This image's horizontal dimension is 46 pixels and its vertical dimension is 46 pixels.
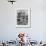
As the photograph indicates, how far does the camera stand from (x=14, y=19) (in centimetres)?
488

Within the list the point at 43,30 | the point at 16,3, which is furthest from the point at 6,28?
the point at 43,30

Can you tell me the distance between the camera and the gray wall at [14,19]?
486 centimetres

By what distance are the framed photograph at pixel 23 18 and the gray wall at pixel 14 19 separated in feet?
0.36

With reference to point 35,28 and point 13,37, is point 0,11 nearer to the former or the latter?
point 13,37

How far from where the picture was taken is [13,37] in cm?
486

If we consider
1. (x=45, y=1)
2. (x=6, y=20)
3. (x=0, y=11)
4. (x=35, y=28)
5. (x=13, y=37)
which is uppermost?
(x=45, y=1)

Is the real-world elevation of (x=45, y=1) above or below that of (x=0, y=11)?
above

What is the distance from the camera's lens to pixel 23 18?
493 centimetres

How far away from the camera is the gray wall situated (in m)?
4.86

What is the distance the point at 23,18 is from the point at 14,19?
333 mm

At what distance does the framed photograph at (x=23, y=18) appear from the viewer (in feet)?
16.0

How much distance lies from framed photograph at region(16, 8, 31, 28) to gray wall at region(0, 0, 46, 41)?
11 cm

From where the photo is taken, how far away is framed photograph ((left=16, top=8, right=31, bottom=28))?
4891mm

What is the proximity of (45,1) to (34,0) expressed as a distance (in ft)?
1.32
